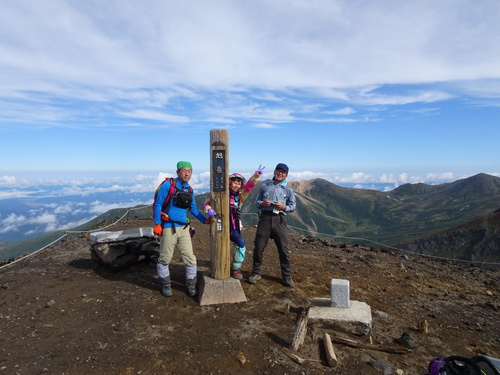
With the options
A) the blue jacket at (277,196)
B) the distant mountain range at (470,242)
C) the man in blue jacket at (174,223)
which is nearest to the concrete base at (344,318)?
the blue jacket at (277,196)

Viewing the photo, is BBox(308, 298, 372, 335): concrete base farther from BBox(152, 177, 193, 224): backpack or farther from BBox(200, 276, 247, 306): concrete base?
BBox(152, 177, 193, 224): backpack

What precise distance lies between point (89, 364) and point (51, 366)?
56cm

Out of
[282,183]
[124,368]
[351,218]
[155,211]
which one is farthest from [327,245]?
[351,218]

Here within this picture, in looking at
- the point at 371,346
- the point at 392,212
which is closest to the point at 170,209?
the point at 371,346

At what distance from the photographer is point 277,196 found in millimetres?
8062

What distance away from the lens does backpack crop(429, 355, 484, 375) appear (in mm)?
2860

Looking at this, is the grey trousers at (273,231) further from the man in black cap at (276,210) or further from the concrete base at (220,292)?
the concrete base at (220,292)

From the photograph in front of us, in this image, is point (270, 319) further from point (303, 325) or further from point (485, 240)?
point (485, 240)

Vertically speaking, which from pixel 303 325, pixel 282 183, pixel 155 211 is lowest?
pixel 303 325

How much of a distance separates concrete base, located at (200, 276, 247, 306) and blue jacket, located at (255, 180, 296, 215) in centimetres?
201

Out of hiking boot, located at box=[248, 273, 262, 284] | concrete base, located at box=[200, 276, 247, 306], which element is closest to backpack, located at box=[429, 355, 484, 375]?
concrete base, located at box=[200, 276, 247, 306]

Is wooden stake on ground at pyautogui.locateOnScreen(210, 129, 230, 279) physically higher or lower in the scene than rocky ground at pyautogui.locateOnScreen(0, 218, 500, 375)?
higher

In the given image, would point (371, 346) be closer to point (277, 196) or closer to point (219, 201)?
point (277, 196)

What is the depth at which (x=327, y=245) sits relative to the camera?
1397cm
